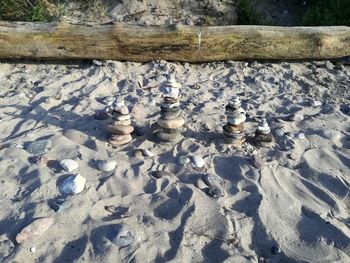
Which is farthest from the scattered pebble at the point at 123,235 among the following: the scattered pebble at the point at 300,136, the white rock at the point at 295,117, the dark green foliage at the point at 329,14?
the dark green foliage at the point at 329,14

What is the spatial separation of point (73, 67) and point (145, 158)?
2.51 metres

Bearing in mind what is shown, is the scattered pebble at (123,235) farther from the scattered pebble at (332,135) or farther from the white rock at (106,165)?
the scattered pebble at (332,135)

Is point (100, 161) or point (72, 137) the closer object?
point (100, 161)

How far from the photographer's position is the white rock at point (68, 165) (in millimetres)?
3943

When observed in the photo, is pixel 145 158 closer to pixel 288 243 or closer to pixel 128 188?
pixel 128 188

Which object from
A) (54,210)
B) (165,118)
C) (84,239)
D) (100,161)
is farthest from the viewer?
(165,118)

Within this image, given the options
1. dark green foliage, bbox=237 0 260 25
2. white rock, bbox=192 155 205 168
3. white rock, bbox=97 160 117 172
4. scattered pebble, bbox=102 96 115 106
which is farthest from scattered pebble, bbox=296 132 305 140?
dark green foliage, bbox=237 0 260 25

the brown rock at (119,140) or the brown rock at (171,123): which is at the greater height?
the brown rock at (171,123)

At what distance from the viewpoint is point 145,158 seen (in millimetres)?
4191

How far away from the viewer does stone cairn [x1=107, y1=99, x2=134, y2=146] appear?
168 inches

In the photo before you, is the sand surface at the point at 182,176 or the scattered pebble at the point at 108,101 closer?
the sand surface at the point at 182,176

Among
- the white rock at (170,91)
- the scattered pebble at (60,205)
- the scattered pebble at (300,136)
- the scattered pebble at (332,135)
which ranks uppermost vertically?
the white rock at (170,91)

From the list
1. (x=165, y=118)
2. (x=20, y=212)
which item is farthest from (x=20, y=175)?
(x=165, y=118)

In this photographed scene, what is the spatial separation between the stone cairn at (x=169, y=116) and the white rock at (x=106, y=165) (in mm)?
583
